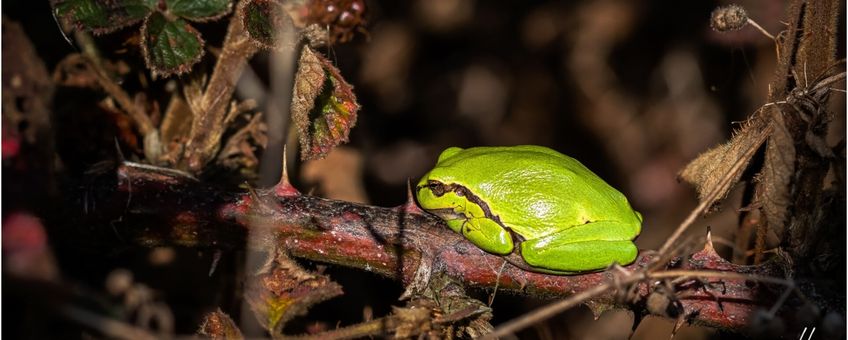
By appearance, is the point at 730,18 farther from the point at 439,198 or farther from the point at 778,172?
the point at 439,198

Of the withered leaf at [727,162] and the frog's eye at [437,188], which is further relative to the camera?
the frog's eye at [437,188]

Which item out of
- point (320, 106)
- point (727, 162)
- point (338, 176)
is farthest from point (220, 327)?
point (727, 162)

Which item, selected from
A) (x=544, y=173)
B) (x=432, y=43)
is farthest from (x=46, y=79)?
(x=432, y=43)

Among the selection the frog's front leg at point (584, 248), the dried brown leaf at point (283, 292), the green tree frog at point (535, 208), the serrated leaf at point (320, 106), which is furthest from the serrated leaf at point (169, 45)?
the frog's front leg at point (584, 248)

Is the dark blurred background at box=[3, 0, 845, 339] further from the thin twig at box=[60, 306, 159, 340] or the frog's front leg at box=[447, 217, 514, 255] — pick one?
the thin twig at box=[60, 306, 159, 340]

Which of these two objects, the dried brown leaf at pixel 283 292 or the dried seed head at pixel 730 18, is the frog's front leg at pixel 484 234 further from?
the dried seed head at pixel 730 18

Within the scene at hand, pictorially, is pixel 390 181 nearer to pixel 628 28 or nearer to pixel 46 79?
pixel 628 28
